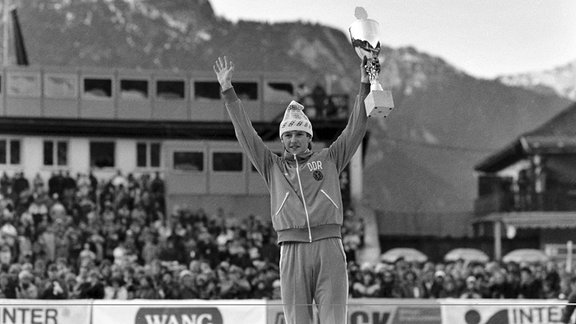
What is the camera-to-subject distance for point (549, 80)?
262 feet

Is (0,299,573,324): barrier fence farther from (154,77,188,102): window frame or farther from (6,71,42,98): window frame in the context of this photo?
(154,77,188,102): window frame

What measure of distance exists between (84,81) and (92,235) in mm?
16968

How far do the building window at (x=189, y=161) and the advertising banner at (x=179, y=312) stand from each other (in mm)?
26965

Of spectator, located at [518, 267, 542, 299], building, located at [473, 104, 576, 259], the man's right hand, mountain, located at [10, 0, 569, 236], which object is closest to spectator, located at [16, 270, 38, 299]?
spectator, located at [518, 267, 542, 299]

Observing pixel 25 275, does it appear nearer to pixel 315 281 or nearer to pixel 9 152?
pixel 315 281

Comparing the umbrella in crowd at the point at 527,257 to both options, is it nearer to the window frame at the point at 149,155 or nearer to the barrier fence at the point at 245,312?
the window frame at the point at 149,155

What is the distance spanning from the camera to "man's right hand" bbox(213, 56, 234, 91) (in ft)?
22.4

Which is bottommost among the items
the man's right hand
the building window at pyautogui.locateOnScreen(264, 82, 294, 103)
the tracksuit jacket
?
the tracksuit jacket

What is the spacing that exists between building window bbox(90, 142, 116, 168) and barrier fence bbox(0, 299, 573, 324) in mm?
26825

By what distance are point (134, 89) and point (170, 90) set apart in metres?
1.28

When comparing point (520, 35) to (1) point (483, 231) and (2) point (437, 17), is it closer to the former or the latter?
(2) point (437, 17)

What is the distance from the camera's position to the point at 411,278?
66.6 feet

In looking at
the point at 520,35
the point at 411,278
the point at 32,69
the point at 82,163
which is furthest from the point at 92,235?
the point at 520,35

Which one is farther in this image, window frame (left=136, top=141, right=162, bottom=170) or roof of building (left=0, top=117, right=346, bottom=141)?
window frame (left=136, top=141, right=162, bottom=170)
